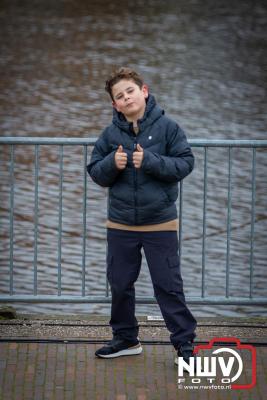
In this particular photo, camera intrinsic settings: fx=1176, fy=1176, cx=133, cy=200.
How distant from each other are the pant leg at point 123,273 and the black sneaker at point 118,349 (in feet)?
0.12

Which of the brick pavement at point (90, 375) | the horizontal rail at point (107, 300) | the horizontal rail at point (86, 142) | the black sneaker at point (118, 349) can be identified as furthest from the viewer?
the horizontal rail at point (107, 300)

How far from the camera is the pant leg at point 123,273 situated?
602cm

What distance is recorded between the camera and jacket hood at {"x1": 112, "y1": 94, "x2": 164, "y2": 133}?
5848 mm

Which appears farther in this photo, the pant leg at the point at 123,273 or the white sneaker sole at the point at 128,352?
the white sneaker sole at the point at 128,352

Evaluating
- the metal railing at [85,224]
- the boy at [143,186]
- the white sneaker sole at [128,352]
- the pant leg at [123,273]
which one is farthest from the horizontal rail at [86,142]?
the white sneaker sole at [128,352]

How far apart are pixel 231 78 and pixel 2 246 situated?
1016 cm

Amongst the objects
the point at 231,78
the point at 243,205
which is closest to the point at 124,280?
the point at 243,205

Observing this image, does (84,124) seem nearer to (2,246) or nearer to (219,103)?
(219,103)

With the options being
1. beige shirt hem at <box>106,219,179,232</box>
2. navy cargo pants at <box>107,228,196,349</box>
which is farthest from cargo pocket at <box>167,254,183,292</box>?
beige shirt hem at <box>106,219,179,232</box>

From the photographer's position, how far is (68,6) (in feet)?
87.4

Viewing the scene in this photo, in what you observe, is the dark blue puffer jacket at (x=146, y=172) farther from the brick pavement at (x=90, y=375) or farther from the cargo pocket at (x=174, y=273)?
the brick pavement at (x=90, y=375)

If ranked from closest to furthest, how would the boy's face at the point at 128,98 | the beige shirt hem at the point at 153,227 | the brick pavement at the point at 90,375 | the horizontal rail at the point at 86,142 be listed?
the brick pavement at the point at 90,375
the boy's face at the point at 128,98
the beige shirt hem at the point at 153,227
the horizontal rail at the point at 86,142

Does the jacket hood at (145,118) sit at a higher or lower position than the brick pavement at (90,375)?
higher

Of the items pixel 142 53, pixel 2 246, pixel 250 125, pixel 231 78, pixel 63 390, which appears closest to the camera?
pixel 63 390
